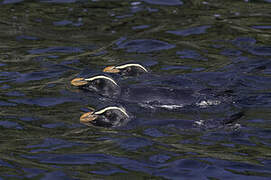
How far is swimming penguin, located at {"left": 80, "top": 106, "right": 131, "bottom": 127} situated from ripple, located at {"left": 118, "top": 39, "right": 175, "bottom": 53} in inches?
156

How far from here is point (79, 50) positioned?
12.0 m

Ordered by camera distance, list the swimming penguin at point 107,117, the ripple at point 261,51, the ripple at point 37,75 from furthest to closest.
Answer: the ripple at point 261,51 → the ripple at point 37,75 → the swimming penguin at point 107,117

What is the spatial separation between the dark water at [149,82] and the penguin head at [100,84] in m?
0.17

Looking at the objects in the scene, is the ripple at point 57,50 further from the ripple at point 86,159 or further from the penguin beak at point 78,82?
the ripple at point 86,159

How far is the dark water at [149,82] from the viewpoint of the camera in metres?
6.38

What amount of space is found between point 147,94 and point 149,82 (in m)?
1.21

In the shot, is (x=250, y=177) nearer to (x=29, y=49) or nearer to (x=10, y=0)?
(x=29, y=49)

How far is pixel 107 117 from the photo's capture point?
7977mm

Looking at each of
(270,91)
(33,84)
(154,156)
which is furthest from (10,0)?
(154,156)

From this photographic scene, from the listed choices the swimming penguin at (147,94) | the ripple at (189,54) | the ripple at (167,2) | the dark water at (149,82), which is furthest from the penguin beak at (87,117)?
the ripple at (167,2)

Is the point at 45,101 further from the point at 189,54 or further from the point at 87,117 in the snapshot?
the point at 189,54

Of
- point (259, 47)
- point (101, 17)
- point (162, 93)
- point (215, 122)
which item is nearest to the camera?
point (215, 122)

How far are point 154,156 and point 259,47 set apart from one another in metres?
5.63

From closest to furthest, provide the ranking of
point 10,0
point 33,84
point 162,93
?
point 162,93, point 33,84, point 10,0
